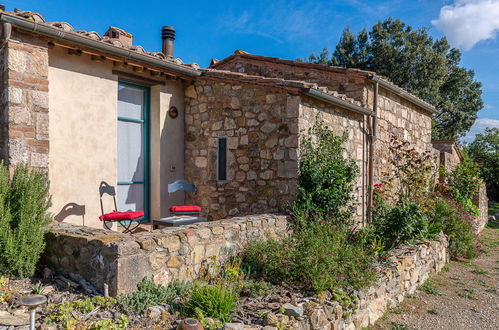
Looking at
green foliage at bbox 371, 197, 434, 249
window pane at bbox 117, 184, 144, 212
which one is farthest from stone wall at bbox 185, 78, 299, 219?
green foliage at bbox 371, 197, 434, 249

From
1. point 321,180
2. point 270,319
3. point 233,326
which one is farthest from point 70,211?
point 321,180

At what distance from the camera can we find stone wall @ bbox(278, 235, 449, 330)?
3738mm

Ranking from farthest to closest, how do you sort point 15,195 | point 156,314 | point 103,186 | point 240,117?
point 240,117
point 103,186
point 15,195
point 156,314

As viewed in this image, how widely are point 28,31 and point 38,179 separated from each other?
2105mm

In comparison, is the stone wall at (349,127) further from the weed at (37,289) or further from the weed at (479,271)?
the weed at (37,289)

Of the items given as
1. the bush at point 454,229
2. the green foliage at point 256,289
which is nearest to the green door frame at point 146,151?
the green foliage at point 256,289

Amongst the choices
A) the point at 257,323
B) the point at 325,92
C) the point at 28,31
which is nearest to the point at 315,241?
the point at 257,323

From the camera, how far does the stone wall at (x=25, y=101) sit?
14.8ft

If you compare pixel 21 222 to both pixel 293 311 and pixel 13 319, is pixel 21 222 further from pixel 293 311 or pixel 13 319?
pixel 293 311

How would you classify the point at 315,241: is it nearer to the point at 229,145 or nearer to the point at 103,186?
the point at 229,145

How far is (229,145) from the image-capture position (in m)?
6.74

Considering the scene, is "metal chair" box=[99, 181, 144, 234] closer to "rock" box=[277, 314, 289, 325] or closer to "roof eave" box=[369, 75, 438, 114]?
"rock" box=[277, 314, 289, 325]

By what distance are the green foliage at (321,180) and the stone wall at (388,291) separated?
120 centimetres

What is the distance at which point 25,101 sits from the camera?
465cm
